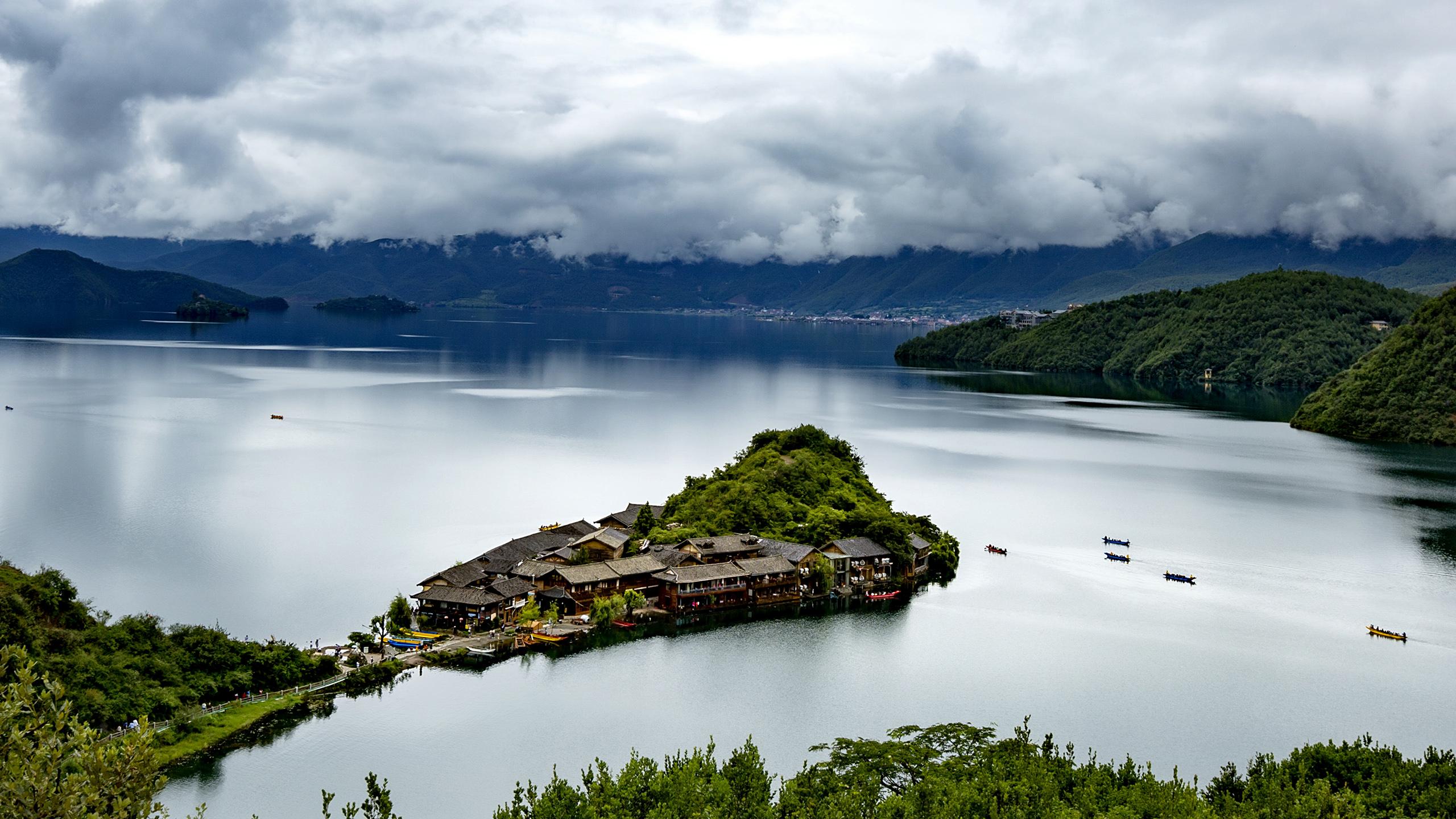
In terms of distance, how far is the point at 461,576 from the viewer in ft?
102

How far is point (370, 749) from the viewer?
71.9ft

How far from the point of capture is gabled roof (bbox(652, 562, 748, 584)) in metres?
32.2

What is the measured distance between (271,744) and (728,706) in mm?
9424

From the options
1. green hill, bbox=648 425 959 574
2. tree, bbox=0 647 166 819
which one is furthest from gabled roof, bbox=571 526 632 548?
tree, bbox=0 647 166 819

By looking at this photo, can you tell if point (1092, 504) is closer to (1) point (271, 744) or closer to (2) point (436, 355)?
(1) point (271, 744)

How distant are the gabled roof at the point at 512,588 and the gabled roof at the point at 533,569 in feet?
0.75

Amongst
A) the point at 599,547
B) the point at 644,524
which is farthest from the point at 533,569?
the point at 644,524

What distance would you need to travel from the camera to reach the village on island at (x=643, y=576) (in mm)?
29812

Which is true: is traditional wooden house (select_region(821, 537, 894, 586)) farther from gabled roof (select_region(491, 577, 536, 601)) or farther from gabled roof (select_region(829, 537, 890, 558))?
gabled roof (select_region(491, 577, 536, 601))

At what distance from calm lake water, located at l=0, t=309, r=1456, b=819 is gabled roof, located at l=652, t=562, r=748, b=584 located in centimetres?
224

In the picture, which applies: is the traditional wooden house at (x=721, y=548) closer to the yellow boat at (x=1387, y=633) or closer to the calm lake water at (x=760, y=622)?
the calm lake water at (x=760, y=622)

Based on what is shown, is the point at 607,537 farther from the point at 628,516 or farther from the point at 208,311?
the point at 208,311

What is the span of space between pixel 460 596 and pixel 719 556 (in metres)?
8.54

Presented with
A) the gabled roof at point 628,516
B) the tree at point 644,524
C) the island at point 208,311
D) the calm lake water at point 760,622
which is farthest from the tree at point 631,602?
the island at point 208,311
